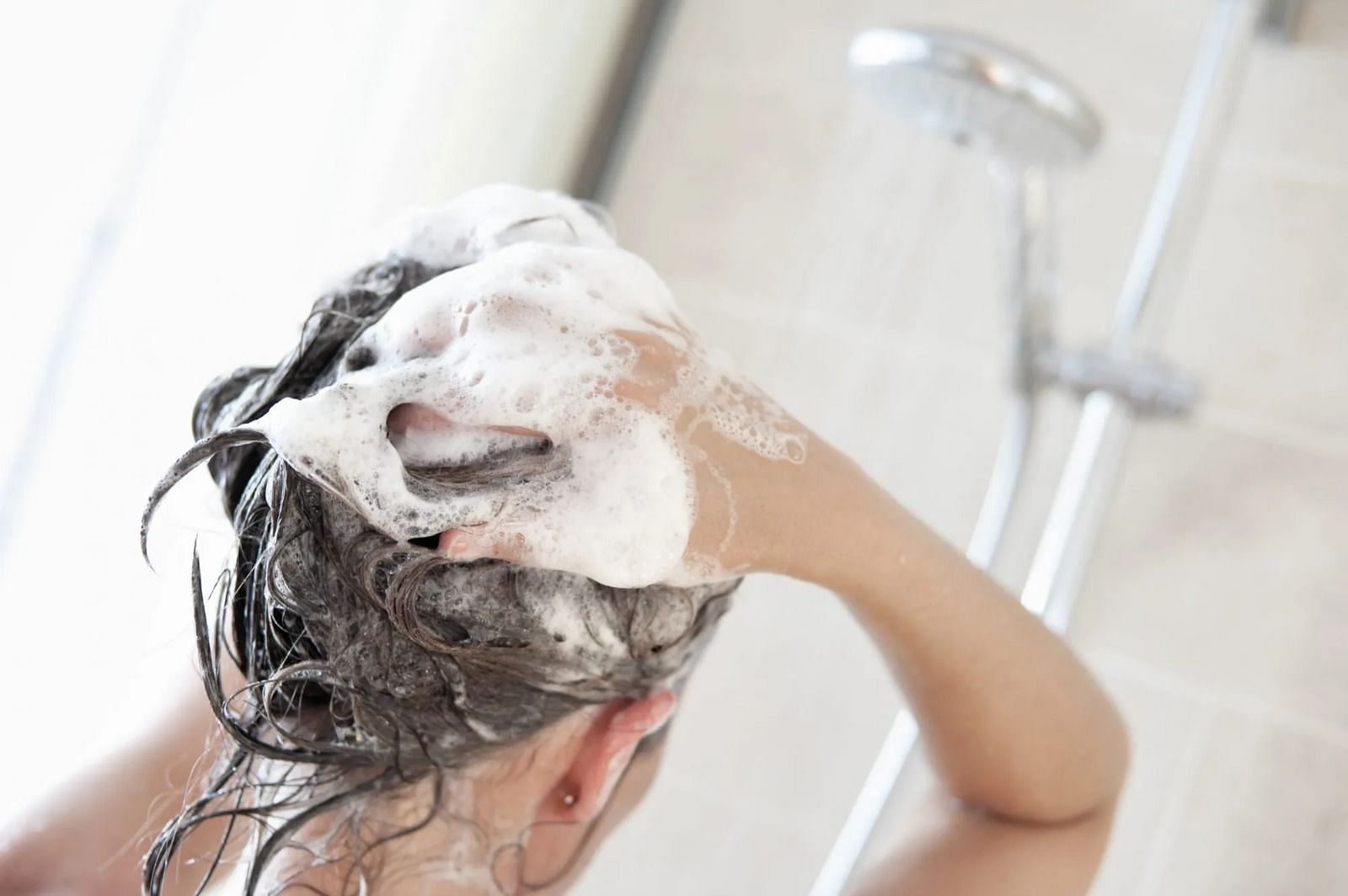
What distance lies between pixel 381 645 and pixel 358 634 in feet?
0.04

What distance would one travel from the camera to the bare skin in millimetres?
567

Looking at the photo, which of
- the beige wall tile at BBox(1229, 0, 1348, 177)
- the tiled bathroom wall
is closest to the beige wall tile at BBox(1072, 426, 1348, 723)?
the tiled bathroom wall

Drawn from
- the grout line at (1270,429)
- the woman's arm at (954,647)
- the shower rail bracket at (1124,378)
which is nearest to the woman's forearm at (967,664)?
the woman's arm at (954,647)

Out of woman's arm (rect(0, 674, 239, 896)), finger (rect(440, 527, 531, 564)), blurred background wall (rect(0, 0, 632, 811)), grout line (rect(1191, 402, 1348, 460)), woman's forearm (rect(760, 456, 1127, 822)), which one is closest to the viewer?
finger (rect(440, 527, 531, 564))

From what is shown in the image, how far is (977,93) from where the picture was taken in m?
0.87

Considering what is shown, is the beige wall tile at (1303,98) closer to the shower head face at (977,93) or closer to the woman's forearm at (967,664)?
the shower head face at (977,93)

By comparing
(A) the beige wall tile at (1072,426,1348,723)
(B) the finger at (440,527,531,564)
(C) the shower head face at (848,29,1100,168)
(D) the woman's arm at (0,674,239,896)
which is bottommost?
(D) the woman's arm at (0,674,239,896)

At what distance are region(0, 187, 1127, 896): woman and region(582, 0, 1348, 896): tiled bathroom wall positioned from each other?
51cm

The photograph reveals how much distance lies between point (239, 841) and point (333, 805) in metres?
0.14

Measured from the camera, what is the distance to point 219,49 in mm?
1120

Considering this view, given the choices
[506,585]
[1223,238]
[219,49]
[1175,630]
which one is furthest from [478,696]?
[1223,238]

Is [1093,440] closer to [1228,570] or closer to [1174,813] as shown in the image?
[1228,570]

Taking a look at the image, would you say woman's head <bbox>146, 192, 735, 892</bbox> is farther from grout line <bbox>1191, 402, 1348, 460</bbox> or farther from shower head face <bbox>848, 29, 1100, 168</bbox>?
grout line <bbox>1191, 402, 1348, 460</bbox>

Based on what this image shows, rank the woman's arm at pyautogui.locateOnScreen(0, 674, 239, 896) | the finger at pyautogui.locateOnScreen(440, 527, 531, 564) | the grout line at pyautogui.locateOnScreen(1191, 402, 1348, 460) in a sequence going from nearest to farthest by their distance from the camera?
the finger at pyautogui.locateOnScreen(440, 527, 531, 564) → the woman's arm at pyautogui.locateOnScreen(0, 674, 239, 896) → the grout line at pyautogui.locateOnScreen(1191, 402, 1348, 460)
